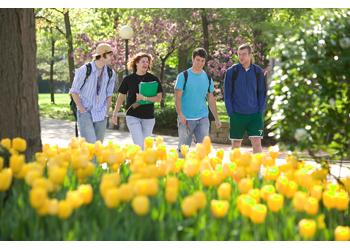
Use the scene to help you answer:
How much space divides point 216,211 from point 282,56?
1.59 meters

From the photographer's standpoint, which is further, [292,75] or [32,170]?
[292,75]

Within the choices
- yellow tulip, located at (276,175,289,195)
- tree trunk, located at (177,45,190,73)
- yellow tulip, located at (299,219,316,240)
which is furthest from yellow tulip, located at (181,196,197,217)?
tree trunk, located at (177,45,190,73)

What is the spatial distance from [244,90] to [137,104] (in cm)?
137

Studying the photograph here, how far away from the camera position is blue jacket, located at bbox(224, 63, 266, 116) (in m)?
8.31

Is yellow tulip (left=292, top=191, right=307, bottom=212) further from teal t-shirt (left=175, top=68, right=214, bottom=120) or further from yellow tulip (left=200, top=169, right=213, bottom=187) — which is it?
teal t-shirt (left=175, top=68, right=214, bottom=120)

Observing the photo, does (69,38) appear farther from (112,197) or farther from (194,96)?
(112,197)

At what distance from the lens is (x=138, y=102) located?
8352 millimetres

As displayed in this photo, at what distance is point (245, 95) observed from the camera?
8.32 metres

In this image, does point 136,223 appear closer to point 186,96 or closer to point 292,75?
point 292,75

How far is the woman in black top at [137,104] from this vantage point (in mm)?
8289

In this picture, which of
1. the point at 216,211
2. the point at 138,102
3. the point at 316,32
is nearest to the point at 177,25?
the point at 138,102

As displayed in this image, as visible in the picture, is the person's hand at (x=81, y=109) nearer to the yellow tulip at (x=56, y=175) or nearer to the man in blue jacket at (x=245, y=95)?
the man in blue jacket at (x=245, y=95)

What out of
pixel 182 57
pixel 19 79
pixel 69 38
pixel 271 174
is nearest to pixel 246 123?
pixel 19 79

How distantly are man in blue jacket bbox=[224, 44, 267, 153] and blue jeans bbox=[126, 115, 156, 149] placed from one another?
104cm
